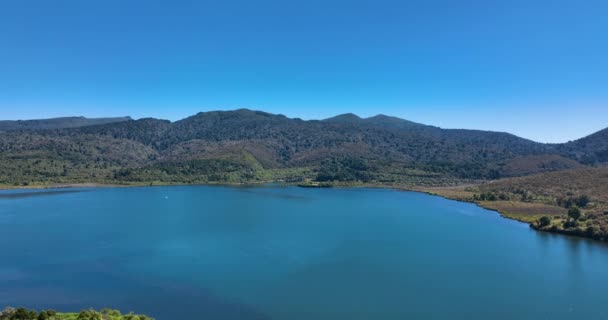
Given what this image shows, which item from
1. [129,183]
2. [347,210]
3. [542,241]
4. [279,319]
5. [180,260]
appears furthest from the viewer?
[129,183]

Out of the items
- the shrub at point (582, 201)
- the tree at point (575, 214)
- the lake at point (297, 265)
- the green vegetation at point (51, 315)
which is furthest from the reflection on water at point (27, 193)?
the shrub at point (582, 201)

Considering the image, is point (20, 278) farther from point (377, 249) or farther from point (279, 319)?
point (377, 249)

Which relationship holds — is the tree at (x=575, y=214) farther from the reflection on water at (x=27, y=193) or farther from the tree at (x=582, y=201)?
the reflection on water at (x=27, y=193)

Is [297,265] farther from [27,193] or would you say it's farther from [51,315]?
[27,193]

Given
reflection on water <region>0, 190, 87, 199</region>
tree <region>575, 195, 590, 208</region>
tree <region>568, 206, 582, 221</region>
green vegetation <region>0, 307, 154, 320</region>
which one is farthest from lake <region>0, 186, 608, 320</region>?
reflection on water <region>0, 190, 87, 199</region>

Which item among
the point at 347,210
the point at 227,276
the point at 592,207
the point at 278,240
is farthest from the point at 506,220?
the point at 227,276

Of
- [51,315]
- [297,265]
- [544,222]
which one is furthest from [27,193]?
[544,222]

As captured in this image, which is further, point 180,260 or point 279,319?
point 180,260

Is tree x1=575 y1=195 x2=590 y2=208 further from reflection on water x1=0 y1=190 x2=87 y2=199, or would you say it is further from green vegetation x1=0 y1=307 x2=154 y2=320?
reflection on water x1=0 y1=190 x2=87 y2=199
